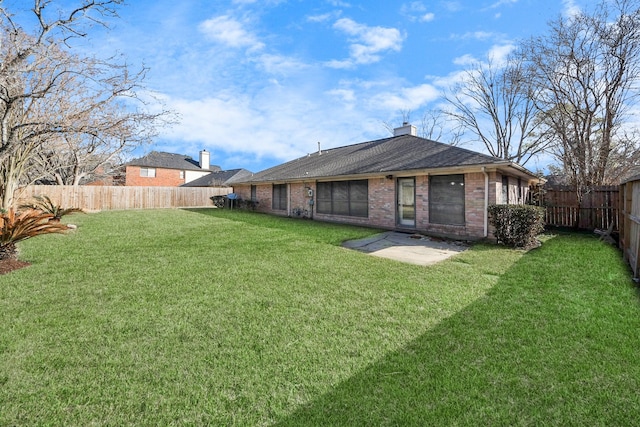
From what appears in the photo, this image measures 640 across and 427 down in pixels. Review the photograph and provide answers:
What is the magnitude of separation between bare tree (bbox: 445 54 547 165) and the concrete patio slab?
1643 cm

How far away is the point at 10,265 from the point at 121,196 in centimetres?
1672

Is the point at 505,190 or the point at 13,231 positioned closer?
the point at 13,231

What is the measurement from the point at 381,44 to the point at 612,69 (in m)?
8.80

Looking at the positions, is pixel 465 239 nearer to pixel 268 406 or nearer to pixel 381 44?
pixel 268 406

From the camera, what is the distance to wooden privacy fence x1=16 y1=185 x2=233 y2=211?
1736 centimetres

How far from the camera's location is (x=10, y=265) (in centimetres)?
554

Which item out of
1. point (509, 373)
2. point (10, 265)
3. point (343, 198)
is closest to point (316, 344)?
point (509, 373)

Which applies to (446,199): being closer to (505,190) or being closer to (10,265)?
(505,190)

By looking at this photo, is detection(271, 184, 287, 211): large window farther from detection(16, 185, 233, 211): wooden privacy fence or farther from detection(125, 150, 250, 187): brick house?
detection(125, 150, 250, 187): brick house

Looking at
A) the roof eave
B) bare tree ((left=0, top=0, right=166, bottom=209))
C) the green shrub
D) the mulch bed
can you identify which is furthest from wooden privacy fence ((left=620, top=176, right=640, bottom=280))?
the mulch bed

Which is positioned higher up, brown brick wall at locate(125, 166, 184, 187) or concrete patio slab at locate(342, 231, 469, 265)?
brown brick wall at locate(125, 166, 184, 187)

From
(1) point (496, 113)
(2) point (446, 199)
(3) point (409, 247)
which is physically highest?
(1) point (496, 113)

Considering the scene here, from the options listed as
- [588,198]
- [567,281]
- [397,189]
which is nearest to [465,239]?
[397,189]

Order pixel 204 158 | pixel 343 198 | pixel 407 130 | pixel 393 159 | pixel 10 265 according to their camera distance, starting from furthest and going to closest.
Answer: pixel 204 158 < pixel 407 130 < pixel 343 198 < pixel 393 159 < pixel 10 265
